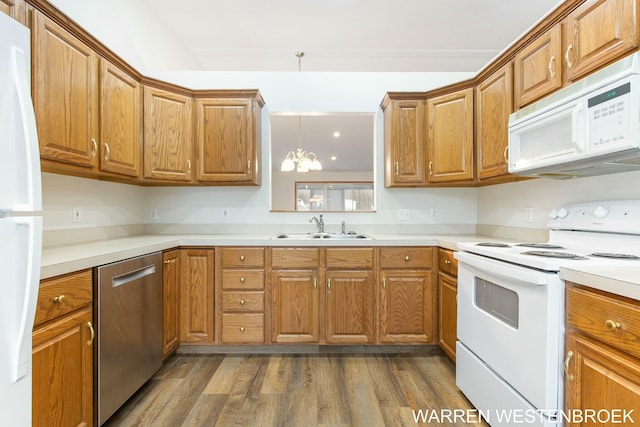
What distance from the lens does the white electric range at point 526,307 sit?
118 centimetres

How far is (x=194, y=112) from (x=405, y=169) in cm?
183

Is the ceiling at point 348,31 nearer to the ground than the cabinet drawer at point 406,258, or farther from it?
farther from it

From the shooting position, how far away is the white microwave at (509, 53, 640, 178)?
1.17 m

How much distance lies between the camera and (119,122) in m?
2.04

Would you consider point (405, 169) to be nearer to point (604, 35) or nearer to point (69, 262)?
point (604, 35)

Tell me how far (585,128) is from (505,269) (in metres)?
0.69

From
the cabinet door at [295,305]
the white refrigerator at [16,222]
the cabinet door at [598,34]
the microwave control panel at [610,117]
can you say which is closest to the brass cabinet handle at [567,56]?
the cabinet door at [598,34]

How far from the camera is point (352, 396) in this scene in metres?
1.81

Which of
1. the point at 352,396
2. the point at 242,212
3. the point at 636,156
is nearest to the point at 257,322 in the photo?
the point at 352,396

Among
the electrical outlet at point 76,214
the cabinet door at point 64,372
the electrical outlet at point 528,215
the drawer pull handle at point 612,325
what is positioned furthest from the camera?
the electrical outlet at point 528,215

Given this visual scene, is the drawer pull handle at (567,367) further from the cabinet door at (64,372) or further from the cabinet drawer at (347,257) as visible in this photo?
the cabinet door at (64,372)

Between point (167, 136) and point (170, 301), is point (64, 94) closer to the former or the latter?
point (167, 136)

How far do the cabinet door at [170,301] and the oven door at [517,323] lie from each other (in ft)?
6.33

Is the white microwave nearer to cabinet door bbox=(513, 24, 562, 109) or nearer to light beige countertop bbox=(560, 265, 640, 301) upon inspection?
cabinet door bbox=(513, 24, 562, 109)
